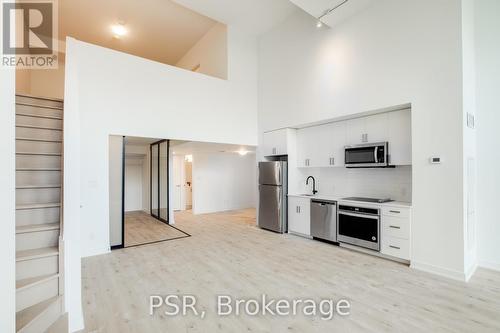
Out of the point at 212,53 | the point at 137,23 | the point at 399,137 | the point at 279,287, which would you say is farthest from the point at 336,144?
the point at 137,23

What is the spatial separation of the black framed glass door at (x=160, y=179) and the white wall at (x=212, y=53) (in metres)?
2.41

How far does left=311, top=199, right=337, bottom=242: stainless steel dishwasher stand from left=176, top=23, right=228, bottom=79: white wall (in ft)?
12.7

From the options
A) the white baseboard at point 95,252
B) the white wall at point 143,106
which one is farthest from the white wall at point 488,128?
the white baseboard at point 95,252

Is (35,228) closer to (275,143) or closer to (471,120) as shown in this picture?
(275,143)

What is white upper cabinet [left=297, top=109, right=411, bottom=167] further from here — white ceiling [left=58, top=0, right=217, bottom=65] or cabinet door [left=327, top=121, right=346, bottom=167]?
white ceiling [left=58, top=0, right=217, bottom=65]

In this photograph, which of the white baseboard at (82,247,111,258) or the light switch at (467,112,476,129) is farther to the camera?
the white baseboard at (82,247,111,258)

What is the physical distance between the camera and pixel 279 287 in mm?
3010

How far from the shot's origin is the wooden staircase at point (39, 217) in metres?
1.90

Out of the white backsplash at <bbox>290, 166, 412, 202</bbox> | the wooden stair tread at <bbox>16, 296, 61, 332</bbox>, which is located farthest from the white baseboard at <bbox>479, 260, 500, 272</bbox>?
the wooden stair tread at <bbox>16, 296, 61, 332</bbox>

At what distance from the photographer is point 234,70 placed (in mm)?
6172

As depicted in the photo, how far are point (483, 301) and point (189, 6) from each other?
6969 millimetres

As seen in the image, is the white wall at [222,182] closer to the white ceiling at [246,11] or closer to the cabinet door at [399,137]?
the white ceiling at [246,11]

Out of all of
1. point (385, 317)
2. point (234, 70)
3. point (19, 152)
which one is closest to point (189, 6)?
point (234, 70)

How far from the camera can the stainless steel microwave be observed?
4043mm
